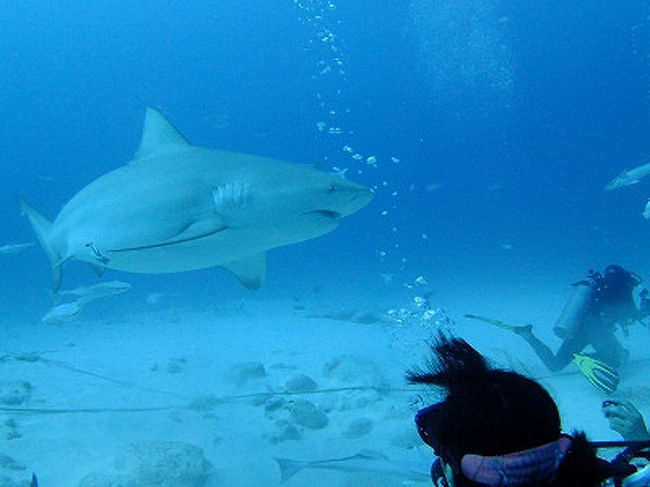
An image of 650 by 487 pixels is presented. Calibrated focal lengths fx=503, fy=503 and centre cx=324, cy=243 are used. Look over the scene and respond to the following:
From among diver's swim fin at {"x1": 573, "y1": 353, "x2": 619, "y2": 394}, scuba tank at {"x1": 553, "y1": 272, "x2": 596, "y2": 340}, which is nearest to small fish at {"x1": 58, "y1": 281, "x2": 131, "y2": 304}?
scuba tank at {"x1": 553, "y1": 272, "x2": 596, "y2": 340}

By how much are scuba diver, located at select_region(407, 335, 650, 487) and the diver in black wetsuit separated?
809 cm

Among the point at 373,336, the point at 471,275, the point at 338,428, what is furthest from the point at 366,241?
the point at 338,428

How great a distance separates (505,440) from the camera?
108cm

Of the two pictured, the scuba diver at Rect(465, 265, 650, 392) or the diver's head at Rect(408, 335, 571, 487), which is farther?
the scuba diver at Rect(465, 265, 650, 392)

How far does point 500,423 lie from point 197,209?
12.8 feet

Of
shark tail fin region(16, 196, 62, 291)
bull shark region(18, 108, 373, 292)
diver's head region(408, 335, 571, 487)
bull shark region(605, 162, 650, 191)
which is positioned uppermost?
bull shark region(605, 162, 650, 191)

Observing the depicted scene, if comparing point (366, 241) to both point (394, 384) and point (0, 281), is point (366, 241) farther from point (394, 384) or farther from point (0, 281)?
point (394, 384)

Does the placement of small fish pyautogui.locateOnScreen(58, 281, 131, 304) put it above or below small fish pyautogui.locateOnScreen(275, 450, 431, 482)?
above

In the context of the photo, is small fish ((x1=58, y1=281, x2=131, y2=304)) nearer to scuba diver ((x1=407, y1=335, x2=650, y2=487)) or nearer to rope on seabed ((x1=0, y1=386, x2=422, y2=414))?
rope on seabed ((x1=0, y1=386, x2=422, y2=414))

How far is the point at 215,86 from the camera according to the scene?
381 ft

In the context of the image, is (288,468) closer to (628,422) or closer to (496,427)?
(628,422)

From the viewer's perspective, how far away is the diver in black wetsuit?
8711 millimetres

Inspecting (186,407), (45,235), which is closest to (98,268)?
(45,235)

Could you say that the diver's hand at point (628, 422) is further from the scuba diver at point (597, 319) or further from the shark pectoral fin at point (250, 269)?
the scuba diver at point (597, 319)
